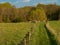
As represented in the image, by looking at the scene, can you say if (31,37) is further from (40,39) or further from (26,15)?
(26,15)

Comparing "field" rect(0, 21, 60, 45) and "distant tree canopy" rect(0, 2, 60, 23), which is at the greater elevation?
"field" rect(0, 21, 60, 45)

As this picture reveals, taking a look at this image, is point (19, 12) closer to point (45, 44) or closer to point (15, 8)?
point (15, 8)

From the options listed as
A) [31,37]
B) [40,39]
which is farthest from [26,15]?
[40,39]

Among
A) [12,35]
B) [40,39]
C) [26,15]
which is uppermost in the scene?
[40,39]

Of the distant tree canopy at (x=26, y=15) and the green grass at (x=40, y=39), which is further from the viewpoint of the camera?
the distant tree canopy at (x=26, y=15)

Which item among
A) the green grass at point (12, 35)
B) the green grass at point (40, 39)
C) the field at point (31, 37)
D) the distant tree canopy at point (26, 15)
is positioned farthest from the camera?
the distant tree canopy at point (26, 15)

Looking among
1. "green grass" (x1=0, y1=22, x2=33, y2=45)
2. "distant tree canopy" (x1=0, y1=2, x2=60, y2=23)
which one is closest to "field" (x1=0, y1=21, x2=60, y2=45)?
"green grass" (x1=0, y1=22, x2=33, y2=45)

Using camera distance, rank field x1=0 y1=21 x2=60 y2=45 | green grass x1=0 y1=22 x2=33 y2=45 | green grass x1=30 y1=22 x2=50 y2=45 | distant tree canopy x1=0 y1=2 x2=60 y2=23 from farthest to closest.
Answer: distant tree canopy x1=0 y1=2 x2=60 y2=23 → green grass x1=0 y1=22 x2=33 y2=45 → field x1=0 y1=21 x2=60 y2=45 → green grass x1=30 y1=22 x2=50 y2=45

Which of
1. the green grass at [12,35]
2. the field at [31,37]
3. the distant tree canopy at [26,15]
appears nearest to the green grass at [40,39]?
the field at [31,37]

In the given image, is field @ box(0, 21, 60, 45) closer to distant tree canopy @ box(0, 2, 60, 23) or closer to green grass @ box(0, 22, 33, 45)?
green grass @ box(0, 22, 33, 45)

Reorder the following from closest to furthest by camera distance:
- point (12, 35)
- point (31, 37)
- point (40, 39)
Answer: point (40, 39) → point (31, 37) → point (12, 35)

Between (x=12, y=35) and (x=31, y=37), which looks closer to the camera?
(x=31, y=37)

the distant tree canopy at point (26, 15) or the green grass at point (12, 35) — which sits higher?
the green grass at point (12, 35)

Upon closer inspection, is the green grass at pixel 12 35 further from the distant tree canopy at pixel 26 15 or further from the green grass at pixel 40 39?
the distant tree canopy at pixel 26 15
